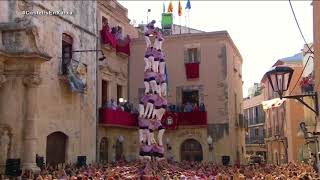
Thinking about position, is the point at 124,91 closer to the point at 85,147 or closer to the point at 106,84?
the point at 106,84

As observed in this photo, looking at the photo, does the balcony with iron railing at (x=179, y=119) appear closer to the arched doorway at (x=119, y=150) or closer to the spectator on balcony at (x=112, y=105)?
the spectator on balcony at (x=112, y=105)

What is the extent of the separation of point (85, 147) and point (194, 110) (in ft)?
27.0

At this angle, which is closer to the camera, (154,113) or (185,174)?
(185,174)

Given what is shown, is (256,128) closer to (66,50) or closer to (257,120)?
(257,120)

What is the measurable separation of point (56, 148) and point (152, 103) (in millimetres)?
4822

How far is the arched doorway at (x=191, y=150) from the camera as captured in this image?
30391mm

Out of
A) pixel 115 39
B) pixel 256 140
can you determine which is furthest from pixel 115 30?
pixel 256 140

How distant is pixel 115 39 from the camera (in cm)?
2920

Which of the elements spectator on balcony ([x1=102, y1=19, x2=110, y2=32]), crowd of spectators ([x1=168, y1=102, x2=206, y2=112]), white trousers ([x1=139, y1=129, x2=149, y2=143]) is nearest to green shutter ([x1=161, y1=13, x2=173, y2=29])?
crowd of spectators ([x1=168, y1=102, x2=206, y2=112])

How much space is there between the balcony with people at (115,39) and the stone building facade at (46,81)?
1.36 metres

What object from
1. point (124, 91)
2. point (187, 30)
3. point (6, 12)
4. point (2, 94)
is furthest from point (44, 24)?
point (187, 30)

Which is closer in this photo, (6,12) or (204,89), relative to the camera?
(6,12)

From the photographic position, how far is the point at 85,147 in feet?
79.7

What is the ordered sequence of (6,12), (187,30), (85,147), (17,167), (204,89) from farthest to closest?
(187,30)
(204,89)
(85,147)
(6,12)
(17,167)
